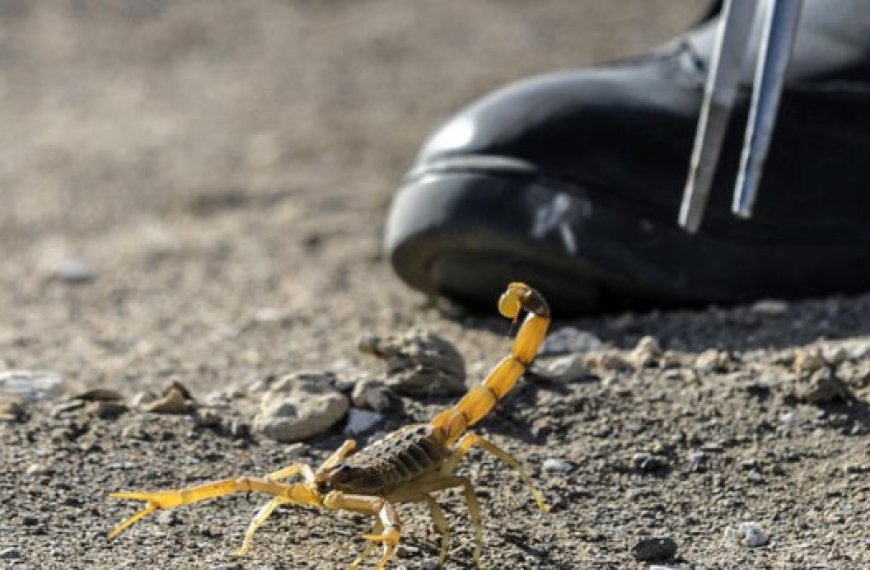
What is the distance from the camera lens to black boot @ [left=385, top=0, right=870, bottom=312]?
3031 millimetres

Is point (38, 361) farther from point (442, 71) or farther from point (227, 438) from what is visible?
point (442, 71)

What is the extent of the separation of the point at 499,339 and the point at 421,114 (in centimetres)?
237

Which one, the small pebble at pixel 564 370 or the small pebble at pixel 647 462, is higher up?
the small pebble at pixel 564 370

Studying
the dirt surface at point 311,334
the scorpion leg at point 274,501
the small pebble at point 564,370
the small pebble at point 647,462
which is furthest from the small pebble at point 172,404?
the small pebble at point 647,462

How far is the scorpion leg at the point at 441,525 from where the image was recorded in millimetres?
2062

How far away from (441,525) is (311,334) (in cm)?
129

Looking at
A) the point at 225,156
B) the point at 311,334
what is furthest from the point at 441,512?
the point at 225,156

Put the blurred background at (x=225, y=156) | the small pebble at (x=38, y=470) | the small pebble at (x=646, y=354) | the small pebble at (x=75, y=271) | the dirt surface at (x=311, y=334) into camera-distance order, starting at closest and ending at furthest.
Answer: the dirt surface at (x=311, y=334) < the small pebble at (x=38, y=470) < the small pebble at (x=646, y=354) < the blurred background at (x=225, y=156) < the small pebble at (x=75, y=271)

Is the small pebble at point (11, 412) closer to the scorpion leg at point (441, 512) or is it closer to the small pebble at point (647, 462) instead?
the scorpion leg at point (441, 512)

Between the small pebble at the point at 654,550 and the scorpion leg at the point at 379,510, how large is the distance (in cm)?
32

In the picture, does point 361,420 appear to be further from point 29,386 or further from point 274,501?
point 29,386

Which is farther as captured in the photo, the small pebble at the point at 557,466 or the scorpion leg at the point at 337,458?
the small pebble at the point at 557,466

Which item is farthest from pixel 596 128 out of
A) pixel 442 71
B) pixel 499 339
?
pixel 442 71

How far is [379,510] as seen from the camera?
2025mm
